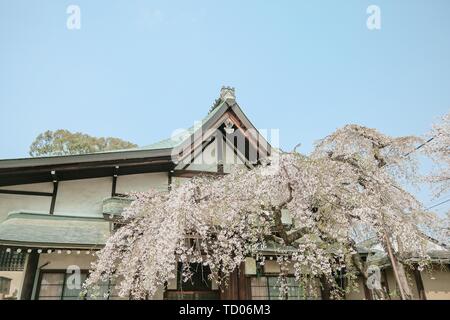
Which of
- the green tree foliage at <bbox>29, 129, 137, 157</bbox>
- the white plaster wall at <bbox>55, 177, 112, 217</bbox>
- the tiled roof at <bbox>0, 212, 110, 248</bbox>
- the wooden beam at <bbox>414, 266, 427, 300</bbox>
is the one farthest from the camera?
the green tree foliage at <bbox>29, 129, 137, 157</bbox>

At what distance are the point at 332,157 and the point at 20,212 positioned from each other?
735cm

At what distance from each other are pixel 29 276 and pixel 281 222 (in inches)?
220

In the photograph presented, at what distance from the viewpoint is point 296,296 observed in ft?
30.2

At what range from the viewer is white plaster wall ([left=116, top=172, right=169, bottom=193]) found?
9016mm

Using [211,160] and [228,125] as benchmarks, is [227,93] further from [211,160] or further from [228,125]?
[211,160]

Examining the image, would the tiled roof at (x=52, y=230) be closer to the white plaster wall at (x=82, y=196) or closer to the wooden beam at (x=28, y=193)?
the white plaster wall at (x=82, y=196)

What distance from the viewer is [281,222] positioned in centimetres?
630

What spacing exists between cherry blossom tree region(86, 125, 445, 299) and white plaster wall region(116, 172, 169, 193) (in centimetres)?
233

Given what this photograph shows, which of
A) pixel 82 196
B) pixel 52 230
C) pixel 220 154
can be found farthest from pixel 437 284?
pixel 52 230

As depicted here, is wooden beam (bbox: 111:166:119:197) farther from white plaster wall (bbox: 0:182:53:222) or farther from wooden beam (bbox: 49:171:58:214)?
white plaster wall (bbox: 0:182:53:222)

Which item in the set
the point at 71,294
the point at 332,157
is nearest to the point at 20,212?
the point at 71,294

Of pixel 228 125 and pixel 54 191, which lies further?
pixel 228 125

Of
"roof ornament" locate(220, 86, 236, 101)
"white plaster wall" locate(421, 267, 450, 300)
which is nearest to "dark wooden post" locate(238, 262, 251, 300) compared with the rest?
"roof ornament" locate(220, 86, 236, 101)

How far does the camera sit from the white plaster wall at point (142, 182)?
9.02 m
